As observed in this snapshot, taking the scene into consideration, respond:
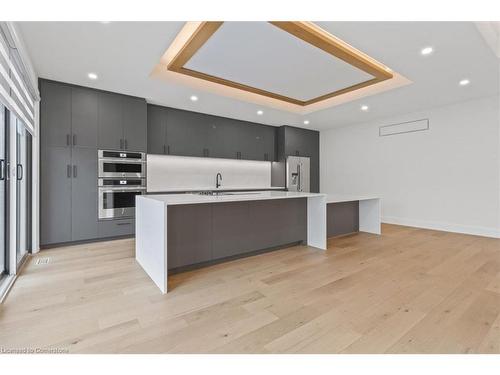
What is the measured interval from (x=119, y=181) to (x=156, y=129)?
1.25 metres

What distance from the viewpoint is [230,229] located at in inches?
114

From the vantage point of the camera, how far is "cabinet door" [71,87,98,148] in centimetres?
366

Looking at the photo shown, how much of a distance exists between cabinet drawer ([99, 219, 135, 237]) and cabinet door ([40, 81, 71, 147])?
1.31 metres

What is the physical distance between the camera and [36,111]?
3.37 m

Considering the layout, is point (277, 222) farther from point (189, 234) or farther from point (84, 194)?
point (84, 194)

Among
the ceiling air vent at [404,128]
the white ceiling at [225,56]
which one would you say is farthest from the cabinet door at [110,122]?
the ceiling air vent at [404,128]

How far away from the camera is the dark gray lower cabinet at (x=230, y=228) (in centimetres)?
255

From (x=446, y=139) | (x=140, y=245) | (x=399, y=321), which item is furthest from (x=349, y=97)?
(x=140, y=245)

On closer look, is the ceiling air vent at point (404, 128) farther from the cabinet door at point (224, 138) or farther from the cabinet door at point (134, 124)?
the cabinet door at point (134, 124)

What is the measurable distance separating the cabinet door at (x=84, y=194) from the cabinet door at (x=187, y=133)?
1450mm

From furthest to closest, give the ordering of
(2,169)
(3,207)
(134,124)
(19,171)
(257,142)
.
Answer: (257,142) < (134,124) < (19,171) < (3,207) < (2,169)

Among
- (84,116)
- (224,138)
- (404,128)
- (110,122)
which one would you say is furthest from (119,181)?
(404,128)

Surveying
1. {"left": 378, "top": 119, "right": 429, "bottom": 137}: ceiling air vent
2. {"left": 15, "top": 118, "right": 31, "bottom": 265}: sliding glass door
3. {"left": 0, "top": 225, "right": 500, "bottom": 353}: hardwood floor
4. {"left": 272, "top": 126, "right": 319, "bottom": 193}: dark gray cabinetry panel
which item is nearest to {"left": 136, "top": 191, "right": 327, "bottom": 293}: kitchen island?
{"left": 0, "top": 225, "right": 500, "bottom": 353}: hardwood floor
